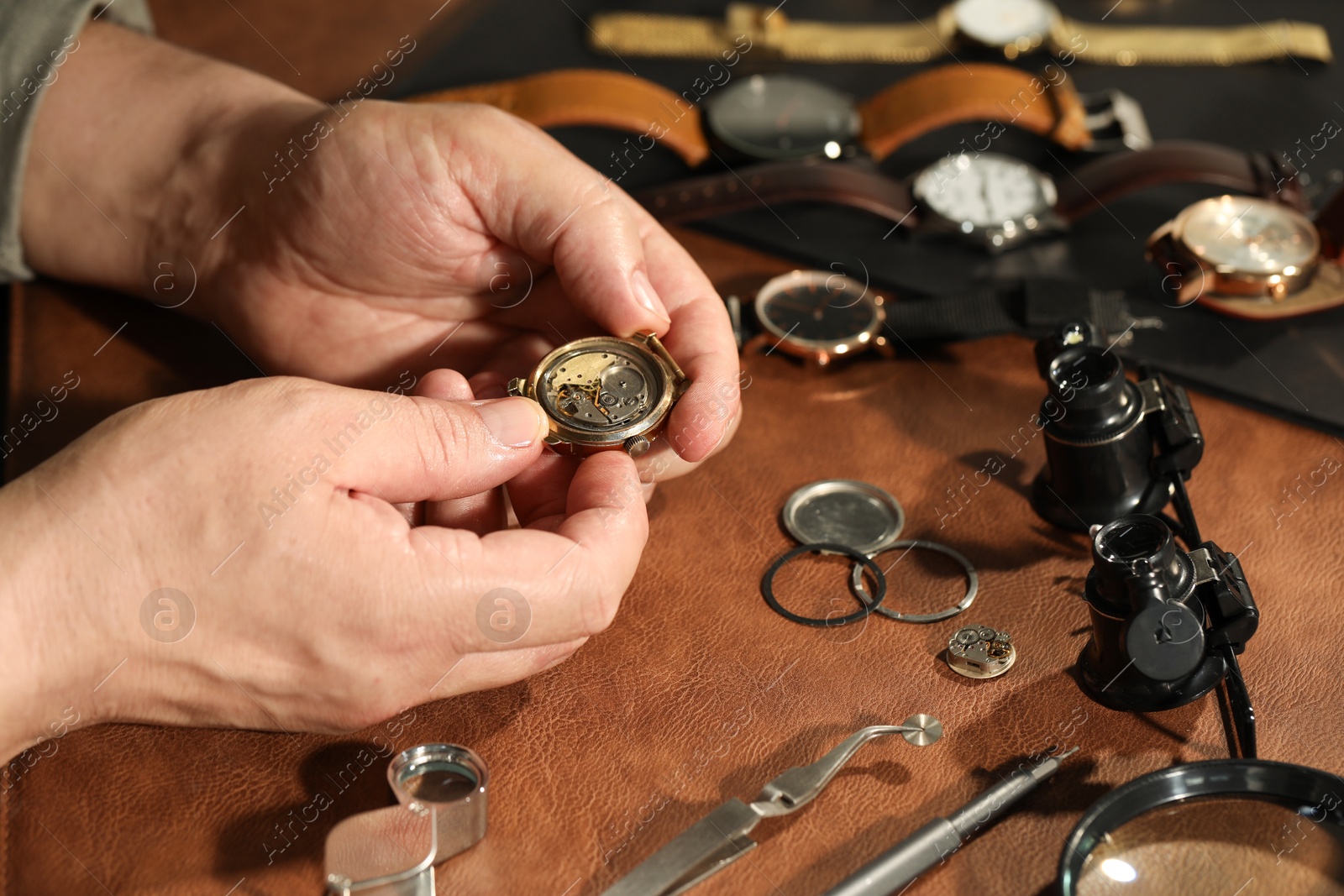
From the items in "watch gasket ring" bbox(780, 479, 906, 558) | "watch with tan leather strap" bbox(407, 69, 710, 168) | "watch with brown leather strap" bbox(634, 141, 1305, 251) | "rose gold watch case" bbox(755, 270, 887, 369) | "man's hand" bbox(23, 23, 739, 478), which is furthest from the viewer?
"watch with tan leather strap" bbox(407, 69, 710, 168)

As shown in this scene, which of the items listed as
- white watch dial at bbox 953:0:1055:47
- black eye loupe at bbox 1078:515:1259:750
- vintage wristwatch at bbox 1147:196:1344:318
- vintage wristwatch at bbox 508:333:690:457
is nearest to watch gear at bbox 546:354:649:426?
vintage wristwatch at bbox 508:333:690:457

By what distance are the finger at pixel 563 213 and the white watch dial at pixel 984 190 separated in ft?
2.21

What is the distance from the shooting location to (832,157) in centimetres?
218

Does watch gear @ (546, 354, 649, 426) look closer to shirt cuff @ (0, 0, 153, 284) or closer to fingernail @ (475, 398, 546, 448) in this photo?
fingernail @ (475, 398, 546, 448)

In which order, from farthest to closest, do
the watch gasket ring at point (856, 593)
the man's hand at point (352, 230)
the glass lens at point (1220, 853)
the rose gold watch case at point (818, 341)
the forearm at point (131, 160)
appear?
1. the forearm at point (131, 160)
2. the rose gold watch case at point (818, 341)
3. the man's hand at point (352, 230)
4. the watch gasket ring at point (856, 593)
5. the glass lens at point (1220, 853)

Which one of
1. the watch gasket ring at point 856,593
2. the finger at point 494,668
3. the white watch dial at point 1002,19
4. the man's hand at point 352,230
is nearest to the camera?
the finger at point 494,668

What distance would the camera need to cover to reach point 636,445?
4.76ft

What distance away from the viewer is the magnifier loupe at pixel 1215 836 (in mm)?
1047

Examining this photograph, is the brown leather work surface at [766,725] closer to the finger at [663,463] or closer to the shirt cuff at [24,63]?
the finger at [663,463]

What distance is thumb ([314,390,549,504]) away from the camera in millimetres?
1264

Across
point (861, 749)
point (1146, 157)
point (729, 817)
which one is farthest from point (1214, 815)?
point (1146, 157)

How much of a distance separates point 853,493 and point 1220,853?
66 centimetres

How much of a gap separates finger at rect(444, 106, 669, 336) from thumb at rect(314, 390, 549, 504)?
238mm

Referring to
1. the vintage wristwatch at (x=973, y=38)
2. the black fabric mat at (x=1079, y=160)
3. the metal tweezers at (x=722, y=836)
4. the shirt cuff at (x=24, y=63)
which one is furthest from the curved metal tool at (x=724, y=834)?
the vintage wristwatch at (x=973, y=38)
